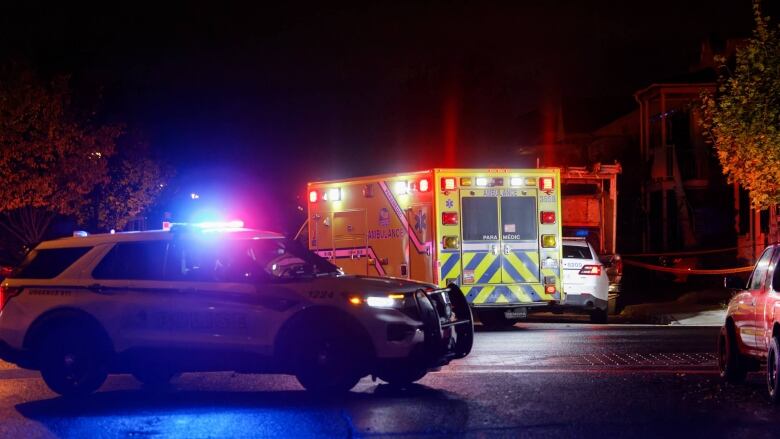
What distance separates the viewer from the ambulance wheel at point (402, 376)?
9938 millimetres

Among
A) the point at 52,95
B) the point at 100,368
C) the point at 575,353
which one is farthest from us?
the point at 52,95

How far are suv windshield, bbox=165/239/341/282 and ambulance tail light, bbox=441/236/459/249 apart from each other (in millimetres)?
6228

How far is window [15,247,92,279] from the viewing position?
10484 mm

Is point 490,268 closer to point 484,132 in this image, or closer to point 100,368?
point 100,368

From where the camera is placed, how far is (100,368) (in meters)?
10.2

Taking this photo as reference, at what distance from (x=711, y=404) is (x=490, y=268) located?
8.12 m

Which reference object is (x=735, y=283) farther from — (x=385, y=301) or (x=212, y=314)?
(x=212, y=314)

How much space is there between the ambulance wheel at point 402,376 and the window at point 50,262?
327 cm

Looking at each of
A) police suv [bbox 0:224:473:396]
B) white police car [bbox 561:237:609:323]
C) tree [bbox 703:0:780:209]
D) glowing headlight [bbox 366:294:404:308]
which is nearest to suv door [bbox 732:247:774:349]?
police suv [bbox 0:224:473:396]

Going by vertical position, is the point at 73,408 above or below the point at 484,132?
below

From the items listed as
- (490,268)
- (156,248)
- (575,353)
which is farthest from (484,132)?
(156,248)

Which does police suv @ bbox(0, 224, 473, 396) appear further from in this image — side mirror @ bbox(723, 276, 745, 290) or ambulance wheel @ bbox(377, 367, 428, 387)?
side mirror @ bbox(723, 276, 745, 290)

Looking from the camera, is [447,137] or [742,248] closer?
[742,248]

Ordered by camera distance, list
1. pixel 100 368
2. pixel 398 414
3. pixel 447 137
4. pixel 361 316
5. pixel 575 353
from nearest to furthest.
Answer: pixel 398 414 < pixel 361 316 < pixel 100 368 < pixel 575 353 < pixel 447 137
